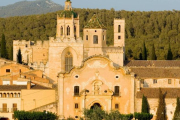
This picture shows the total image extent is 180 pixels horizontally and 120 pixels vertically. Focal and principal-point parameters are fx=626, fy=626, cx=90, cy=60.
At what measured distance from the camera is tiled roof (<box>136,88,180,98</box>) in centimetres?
5291

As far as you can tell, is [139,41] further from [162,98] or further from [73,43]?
[162,98]

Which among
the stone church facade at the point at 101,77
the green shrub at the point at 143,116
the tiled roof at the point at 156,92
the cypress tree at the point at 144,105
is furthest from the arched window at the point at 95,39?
the green shrub at the point at 143,116

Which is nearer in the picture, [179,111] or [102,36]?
[179,111]

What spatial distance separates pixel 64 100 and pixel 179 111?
9997mm

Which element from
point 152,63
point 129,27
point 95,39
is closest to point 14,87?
point 95,39

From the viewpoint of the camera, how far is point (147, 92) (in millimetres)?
53406

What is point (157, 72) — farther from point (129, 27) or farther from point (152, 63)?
point (129, 27)

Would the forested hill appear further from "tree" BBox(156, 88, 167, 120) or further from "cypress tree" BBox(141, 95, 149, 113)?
"tree" BBox(156, 88, 167, 120)

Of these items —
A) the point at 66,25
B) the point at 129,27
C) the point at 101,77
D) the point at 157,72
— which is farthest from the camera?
the point at 129,27

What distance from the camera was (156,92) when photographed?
53.5 metres

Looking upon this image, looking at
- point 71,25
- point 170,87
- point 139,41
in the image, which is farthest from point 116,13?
point 170,87

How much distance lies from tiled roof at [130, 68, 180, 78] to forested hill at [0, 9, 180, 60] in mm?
28876

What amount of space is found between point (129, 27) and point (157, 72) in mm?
45569

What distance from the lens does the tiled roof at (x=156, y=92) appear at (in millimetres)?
52906
